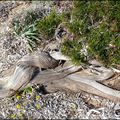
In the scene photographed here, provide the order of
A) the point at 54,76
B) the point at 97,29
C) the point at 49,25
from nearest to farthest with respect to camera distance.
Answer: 1. the point at 54,76
2. the point at 97,29
3. the point at 49,25

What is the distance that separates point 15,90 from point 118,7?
178 cm

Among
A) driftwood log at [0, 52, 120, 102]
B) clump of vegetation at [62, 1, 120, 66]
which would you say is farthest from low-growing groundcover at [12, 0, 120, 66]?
driftwood log at [0, 52, 120, 102]

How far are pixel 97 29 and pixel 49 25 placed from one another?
657mm

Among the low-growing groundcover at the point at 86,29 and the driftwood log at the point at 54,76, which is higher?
the low-growing groundcover at the point at 86,29

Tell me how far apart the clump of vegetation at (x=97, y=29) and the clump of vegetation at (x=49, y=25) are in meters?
0.20

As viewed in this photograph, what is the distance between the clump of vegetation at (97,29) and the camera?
16.0 feet

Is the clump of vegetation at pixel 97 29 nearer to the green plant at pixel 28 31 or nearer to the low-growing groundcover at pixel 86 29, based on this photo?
the low-growing groundcover at pixel 86 29

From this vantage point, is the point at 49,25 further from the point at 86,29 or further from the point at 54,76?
the point at 54,76

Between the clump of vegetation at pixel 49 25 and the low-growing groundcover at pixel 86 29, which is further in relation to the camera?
the clump of vegetation at pixel 49 25

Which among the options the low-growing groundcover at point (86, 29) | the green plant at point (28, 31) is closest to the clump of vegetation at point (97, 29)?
the low-growing groundcover at point (86, 29)

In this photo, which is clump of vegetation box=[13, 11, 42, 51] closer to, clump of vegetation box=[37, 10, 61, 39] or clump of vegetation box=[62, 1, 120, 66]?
clump of vegetation box=[37, 10, 61, 39]

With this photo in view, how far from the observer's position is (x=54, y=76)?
5039mm

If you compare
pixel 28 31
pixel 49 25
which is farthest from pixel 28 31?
pixel 49 25

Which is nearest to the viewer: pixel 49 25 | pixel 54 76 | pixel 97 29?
pixel 54 76
